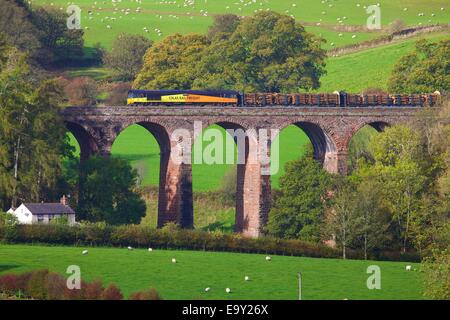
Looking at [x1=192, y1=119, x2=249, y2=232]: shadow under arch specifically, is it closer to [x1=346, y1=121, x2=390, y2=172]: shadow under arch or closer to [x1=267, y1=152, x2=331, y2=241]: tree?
[x1=267, y1=152, x2=331, y2=241]: tree

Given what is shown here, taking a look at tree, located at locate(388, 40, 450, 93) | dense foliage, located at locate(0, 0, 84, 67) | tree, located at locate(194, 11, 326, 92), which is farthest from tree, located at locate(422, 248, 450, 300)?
dense foliage, located at locate(0, 0, 84, 67)

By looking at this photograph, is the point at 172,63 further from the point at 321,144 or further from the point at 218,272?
the point at 218,272

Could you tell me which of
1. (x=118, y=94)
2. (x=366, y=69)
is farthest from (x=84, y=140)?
(x=366, y=69)

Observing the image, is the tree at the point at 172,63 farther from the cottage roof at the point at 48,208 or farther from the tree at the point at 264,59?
the cottage roof at the point at 48,208

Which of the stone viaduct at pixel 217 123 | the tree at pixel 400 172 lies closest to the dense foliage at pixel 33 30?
the stone viaduct at pixel 217 123

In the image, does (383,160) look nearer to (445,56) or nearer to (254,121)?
(254,121)

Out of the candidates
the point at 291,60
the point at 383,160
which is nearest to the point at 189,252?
the point at 383,160
